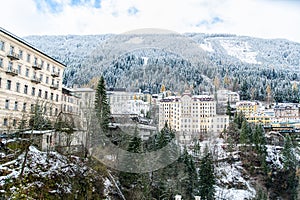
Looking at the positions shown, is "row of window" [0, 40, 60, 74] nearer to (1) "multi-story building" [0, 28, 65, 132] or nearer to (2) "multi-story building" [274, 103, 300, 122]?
(1) "multi-story building" [0, 28, 65, 132]

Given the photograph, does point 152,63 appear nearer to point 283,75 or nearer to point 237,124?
point 237,124

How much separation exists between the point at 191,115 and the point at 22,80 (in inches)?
902

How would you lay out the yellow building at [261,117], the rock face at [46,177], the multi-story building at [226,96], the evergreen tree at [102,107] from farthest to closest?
the multi-story building at [226,96] → the yellow building at [261,117] → the evergreen tree at [102,107] → the rock face at [46,177]

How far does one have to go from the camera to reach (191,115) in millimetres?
34656

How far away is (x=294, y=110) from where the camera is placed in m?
45.9

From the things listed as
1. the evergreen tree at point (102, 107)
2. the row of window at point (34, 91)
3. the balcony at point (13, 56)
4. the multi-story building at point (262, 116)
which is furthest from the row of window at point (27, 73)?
the multi-story building at point (262, 116)

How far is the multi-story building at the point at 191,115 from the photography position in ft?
108

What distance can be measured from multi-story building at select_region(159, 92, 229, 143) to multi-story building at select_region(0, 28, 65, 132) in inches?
615

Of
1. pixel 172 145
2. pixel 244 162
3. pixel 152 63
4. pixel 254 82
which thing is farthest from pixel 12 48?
pixel 254 82

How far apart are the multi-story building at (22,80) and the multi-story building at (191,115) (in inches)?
615

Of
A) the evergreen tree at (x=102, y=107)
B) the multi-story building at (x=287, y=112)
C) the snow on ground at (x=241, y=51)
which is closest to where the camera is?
the evergreen tree at (x=102, y=107)

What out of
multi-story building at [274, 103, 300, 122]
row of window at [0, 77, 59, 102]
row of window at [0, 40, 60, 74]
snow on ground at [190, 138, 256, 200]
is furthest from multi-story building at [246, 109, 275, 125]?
row of window at [0, 40, 60, 74]

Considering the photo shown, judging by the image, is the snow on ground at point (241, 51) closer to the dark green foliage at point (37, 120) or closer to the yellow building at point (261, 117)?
the yellow building at point (261, 117)

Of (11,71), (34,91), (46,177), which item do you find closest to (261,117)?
(34,91)
